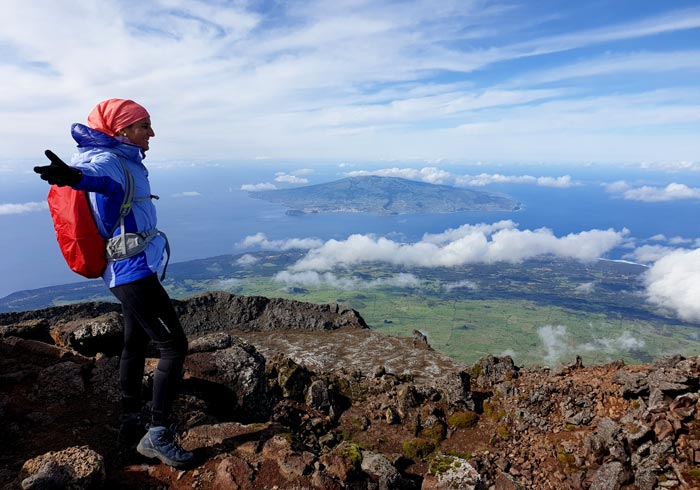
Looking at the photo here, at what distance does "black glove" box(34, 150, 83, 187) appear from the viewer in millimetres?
3694

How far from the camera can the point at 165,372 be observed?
533 centimetres

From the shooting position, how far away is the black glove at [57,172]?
3694 millimetres

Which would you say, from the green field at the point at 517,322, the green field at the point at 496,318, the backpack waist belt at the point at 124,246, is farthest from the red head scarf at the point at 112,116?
the green field at the point at 496,318

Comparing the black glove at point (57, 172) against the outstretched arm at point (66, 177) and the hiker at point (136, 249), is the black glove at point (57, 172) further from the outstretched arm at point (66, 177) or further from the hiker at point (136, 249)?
the hiker at point (136, 249)

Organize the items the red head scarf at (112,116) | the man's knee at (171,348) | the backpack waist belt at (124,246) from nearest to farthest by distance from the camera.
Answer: the backpack waist belt at (124,246), the red head scarf at (112,116), the man's knee at (171,348)

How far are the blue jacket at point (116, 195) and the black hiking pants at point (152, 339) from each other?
0.19m

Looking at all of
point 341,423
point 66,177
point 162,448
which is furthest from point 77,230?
point 341,423

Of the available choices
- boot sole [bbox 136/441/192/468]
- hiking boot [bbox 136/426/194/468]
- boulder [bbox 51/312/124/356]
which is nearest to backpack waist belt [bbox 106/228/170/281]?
hiking boot [bbox 136/426/194/468]

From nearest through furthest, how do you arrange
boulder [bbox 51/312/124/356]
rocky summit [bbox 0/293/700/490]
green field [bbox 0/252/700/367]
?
rocky summit [bbox 0/293/700/490]
boulder [bbox 51/312/124/356]
green field [bbox 0/252/700/367]

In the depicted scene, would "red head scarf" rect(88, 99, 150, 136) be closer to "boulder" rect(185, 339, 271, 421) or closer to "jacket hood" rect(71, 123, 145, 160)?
"jacket hood" rect(71, 123, 145, 160)

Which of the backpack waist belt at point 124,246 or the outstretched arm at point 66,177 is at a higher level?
the outstretched arm at point 66,177

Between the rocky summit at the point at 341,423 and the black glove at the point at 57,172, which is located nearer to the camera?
the black glove at the point at 57,172

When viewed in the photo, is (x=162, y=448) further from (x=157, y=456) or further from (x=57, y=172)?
(x=57, y=172)

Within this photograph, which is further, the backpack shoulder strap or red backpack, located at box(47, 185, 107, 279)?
the backpack shoulder strap
